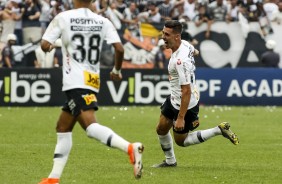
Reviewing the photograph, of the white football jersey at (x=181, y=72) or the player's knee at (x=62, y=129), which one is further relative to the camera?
the white football jersey at (x=181, y=72)

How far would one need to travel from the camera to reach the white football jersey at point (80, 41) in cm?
1041

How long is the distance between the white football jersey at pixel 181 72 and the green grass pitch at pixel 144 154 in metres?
0.99

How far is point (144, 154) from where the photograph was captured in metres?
15.1

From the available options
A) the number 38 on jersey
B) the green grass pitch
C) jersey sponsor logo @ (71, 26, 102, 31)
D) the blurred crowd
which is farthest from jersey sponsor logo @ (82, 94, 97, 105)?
the blurred crowd

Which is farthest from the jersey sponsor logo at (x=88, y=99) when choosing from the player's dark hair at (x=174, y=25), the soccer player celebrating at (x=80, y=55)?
the player's dark hair at (x=174, y=25)

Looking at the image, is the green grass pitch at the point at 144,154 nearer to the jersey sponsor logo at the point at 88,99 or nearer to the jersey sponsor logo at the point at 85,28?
the jersey sponsor logo at the point at 88,99

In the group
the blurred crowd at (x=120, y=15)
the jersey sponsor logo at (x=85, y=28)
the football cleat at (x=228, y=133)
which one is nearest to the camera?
the jersey sponsor logo at (x=85, y=28)

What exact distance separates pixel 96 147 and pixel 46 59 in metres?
11.6

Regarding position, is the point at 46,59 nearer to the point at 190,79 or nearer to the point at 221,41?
the point at 221,41

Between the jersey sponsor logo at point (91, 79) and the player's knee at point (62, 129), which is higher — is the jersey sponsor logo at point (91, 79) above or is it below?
above

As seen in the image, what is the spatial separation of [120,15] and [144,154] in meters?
14.2

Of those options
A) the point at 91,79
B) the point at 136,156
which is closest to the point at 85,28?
the point at 91,79

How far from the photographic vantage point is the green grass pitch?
12047 mm

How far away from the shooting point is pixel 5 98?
25672 millimetres
